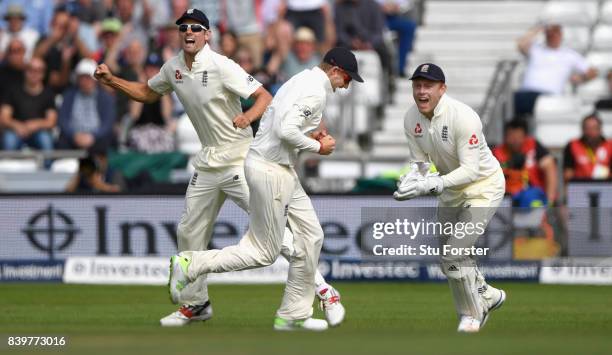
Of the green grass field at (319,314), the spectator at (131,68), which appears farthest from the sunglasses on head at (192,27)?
the spectator at (131,68)

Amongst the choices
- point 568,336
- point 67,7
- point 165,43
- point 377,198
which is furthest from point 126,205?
point 568,336

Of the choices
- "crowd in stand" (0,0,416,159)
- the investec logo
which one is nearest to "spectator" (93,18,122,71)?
"crowd in stand" (0,0,416,159)

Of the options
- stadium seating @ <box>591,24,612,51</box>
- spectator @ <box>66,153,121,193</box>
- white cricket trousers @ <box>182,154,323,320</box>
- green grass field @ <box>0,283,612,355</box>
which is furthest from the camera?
stadium seating @ <box>591,24,612,51</box>

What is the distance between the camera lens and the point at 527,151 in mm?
16625

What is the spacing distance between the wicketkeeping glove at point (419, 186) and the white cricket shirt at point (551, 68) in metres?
9.01

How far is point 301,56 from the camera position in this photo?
19.0m

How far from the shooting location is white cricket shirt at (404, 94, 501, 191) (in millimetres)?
10156

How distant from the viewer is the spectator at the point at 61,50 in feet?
65.7

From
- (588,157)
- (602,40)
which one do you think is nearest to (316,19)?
(602,40)

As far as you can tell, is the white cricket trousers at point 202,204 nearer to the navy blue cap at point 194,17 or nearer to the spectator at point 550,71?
the navy blue cap at point 194,17

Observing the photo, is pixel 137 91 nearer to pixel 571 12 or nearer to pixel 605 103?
pixel 605 103

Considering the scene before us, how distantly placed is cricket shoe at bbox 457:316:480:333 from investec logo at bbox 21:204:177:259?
635cm

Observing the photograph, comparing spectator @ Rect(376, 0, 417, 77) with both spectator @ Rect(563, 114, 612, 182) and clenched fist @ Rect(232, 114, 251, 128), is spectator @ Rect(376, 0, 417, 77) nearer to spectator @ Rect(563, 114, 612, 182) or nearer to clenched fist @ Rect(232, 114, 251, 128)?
spectator @ Rect(563, 114, 612, 182)

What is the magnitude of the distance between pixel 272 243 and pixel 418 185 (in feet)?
3.42
